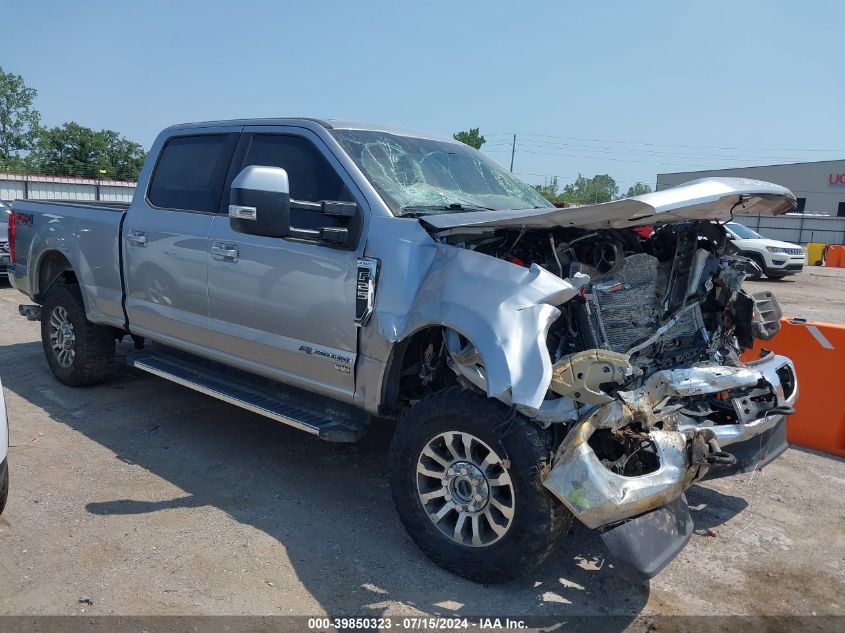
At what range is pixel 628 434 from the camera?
312 cm

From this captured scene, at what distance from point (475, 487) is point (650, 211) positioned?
147 centimetres

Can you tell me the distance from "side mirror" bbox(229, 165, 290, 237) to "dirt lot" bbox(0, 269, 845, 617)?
1.64 metres

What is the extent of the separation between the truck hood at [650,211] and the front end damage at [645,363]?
11 mm

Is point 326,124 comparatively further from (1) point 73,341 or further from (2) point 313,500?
(1) point 73,341

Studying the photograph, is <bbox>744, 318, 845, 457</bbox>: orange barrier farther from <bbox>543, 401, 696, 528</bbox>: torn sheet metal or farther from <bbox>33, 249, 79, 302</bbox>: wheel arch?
<bbox>33, 249, 79, 302</bbox>: wheel arch

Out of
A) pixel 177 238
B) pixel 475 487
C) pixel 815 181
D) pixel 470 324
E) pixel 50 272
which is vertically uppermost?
pixel 815 181

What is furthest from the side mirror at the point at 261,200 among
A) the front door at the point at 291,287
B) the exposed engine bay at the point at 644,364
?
the exposed engine bay at the point at 644,364

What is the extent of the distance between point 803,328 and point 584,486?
3340 mm

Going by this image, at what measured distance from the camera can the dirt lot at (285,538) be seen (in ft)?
10.5

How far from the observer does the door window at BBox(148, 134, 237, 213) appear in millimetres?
4809

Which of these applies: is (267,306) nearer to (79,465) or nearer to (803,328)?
(79,465)

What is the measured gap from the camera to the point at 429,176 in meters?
4.43

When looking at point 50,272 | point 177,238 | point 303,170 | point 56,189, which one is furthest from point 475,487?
point 56,189

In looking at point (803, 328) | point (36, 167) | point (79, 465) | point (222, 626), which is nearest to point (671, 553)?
point (222, 626)
